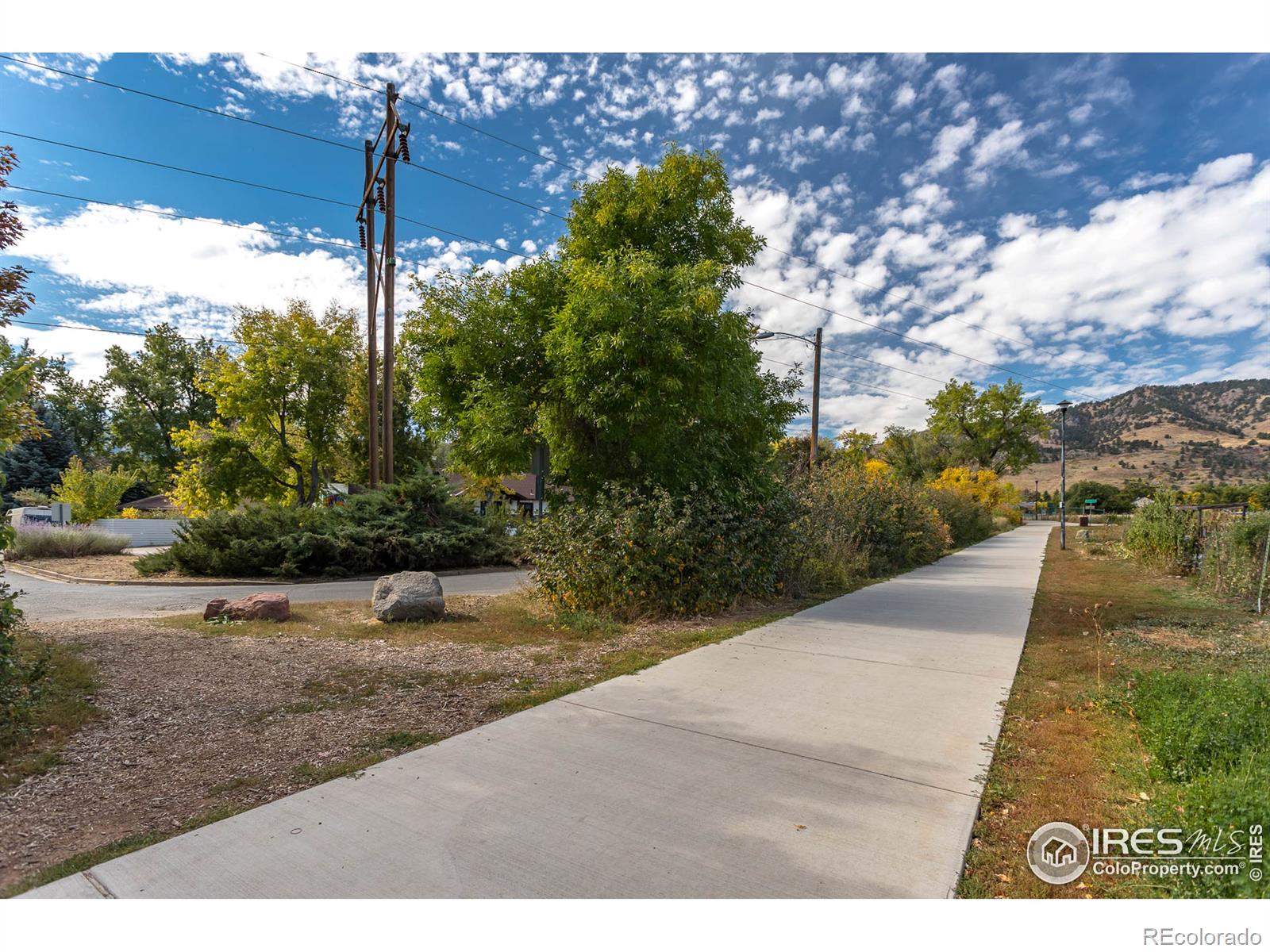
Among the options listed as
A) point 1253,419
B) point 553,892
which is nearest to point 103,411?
point 553,892

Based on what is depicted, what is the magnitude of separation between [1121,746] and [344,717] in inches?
195

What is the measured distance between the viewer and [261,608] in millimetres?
8141

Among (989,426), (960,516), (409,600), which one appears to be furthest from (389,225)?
(989,426)

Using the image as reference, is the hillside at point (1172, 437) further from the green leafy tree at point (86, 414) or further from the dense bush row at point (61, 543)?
the green leafy tree at point (86, 414)

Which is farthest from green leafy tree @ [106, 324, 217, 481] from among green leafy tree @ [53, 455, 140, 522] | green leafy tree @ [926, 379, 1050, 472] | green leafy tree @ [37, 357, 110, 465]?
green leafy tree @ [926, 379, 1050, 472]

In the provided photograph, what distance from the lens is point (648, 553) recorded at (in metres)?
7.97

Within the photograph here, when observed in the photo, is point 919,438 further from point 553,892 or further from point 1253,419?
A: point 553,892

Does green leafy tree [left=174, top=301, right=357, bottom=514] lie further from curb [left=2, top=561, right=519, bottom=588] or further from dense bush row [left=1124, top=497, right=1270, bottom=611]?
dense bush row [left=1124, top=497, right=1270, bottom=611]

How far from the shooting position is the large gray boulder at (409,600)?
7.96 meters

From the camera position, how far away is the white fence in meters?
21.5

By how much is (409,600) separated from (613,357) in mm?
3901

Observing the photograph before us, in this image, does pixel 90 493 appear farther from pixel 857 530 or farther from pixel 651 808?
pixel 651 808

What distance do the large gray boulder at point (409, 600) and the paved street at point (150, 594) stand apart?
2.78 m

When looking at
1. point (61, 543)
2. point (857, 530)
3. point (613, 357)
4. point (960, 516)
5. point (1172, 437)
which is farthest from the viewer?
point (1172, 437)
